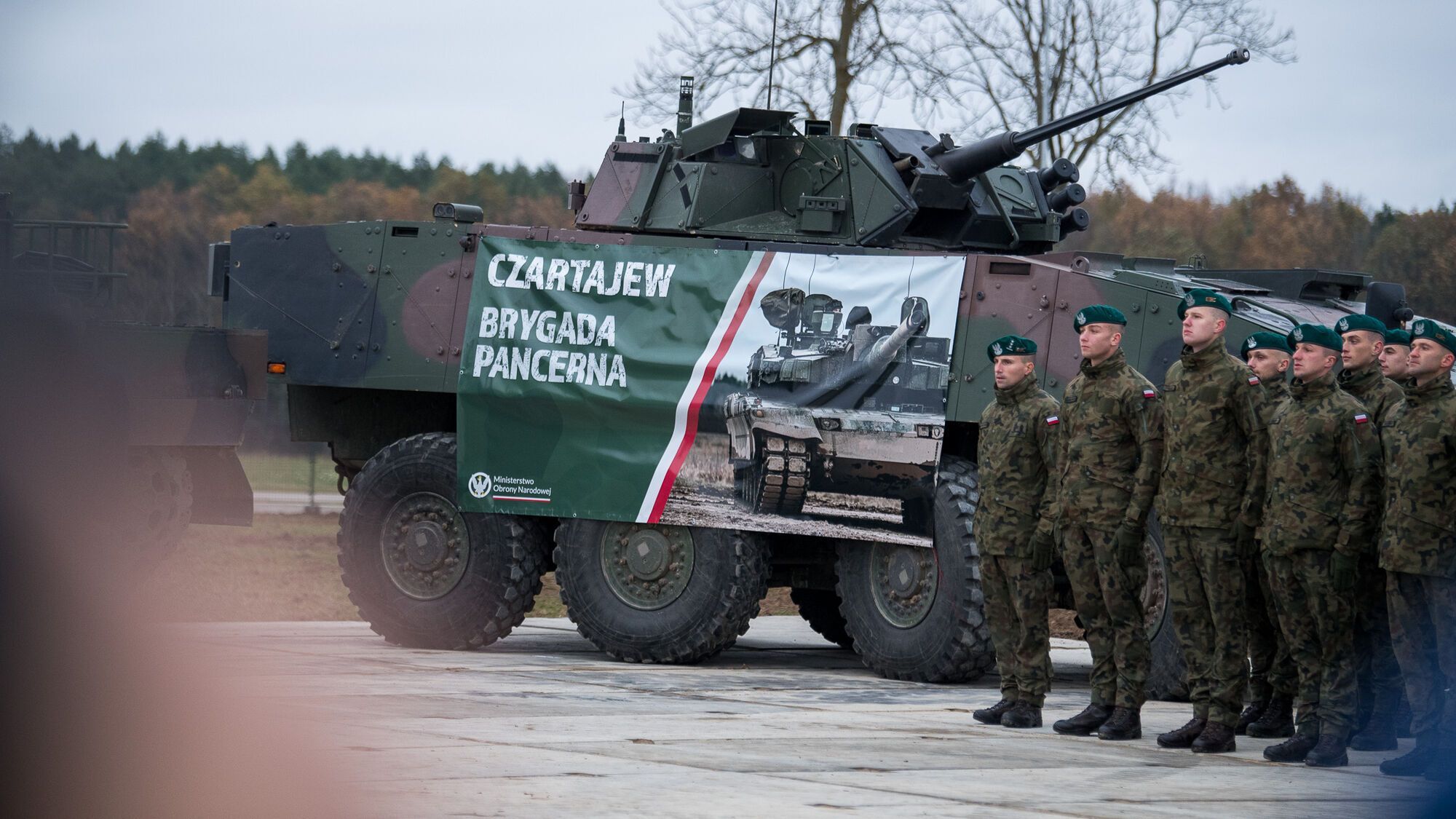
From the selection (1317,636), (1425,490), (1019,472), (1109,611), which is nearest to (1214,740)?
(1317,636)

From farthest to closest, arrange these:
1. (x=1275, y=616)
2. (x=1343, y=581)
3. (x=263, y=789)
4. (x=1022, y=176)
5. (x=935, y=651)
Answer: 1. (x=1022, y=176)
2. (x=935, y=651)
3. (x=1275, y=616)
4. (x=1343, y=581)
5. (x=263, y=789)

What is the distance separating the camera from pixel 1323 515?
24.7ft

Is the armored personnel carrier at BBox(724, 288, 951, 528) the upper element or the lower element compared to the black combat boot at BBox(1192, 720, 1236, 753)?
upper

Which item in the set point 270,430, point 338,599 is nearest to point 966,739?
point 338,599

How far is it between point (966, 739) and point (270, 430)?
24.0m

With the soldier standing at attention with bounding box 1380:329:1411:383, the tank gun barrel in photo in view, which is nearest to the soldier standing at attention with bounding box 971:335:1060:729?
the soldier standing at attention with bounding box 1380:329:1411:383

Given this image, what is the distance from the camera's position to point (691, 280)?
36.3ft

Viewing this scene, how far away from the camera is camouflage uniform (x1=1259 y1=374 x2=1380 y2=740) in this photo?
7.49 metres

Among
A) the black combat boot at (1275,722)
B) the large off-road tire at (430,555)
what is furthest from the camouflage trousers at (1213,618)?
the large off-road tire at (430,555)

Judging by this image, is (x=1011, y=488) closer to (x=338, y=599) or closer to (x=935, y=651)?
(x=935, y=651)

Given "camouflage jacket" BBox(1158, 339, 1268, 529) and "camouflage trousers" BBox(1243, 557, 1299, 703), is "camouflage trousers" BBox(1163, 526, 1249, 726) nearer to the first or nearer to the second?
"camouflage jacket" BBox(1158, 339, 1268, 529)

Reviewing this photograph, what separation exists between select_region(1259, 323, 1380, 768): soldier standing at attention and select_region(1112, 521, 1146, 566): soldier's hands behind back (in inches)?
21.5

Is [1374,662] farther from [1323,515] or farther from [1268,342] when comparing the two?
[1268,342]

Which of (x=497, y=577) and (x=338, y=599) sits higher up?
(x=497, y=577)
